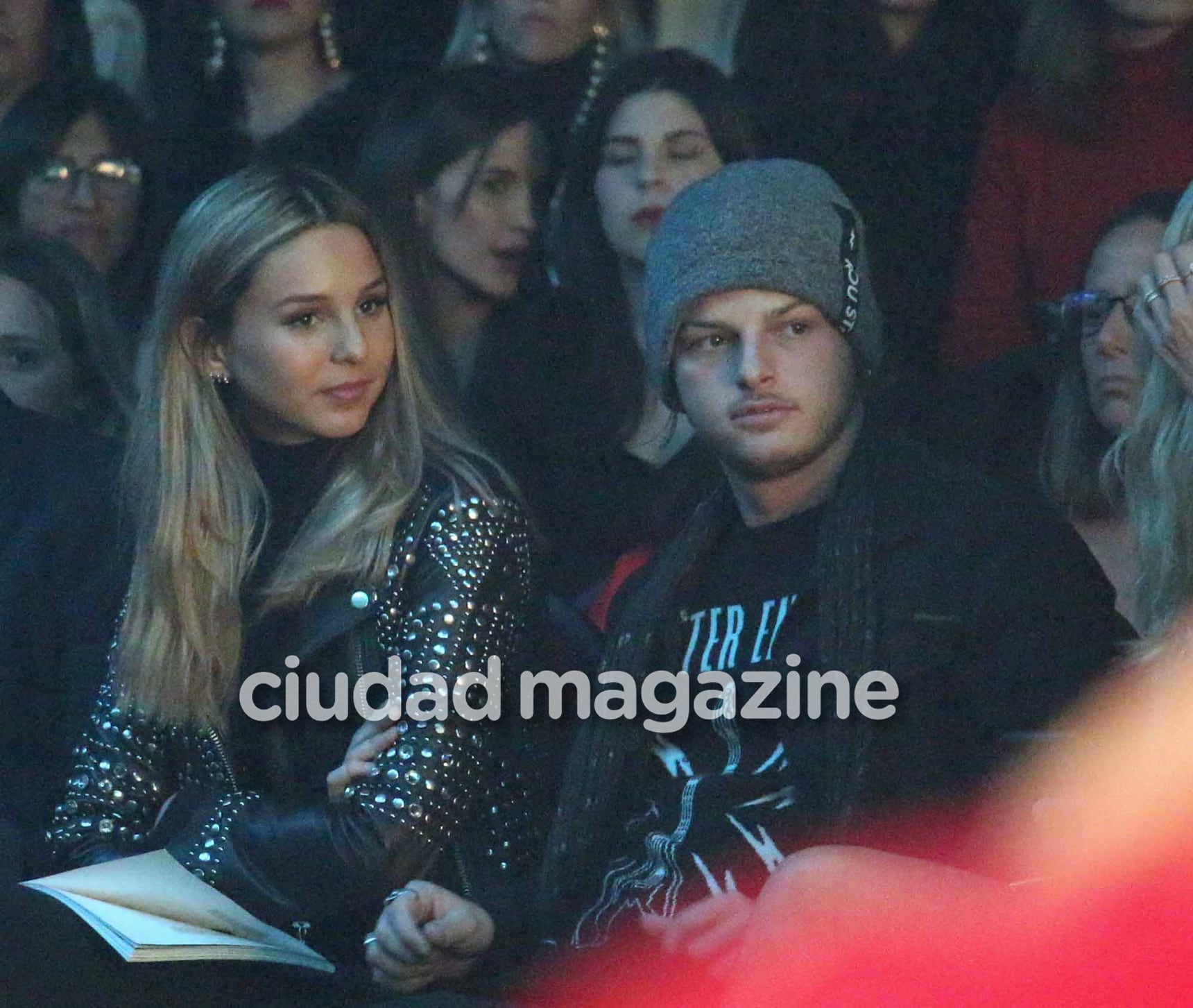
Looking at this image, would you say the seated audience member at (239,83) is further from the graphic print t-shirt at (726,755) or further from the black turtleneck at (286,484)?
the graphic print t-shirt at (726,755)

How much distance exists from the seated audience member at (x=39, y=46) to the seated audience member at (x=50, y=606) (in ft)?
4.01

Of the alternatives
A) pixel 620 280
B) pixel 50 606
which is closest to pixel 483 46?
pixel 620 280

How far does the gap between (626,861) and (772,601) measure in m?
0.36

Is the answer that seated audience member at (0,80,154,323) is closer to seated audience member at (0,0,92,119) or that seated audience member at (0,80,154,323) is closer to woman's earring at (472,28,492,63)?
seated audience member at (0,0,92,119)

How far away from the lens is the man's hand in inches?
89.4

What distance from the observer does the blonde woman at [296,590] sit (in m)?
2.55

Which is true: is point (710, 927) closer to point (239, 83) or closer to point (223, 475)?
point (223, 475)

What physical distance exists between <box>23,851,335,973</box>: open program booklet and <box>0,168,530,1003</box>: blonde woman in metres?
0.05

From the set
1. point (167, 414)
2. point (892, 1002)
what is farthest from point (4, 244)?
point (892, 1002)

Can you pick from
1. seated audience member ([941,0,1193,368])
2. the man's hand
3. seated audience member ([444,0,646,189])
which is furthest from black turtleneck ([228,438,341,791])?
seated audience member ([941,0,1193,368])

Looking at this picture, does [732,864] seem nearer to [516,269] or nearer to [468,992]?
[468,992]

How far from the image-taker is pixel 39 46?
13.8 feet

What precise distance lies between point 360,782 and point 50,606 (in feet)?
2.60

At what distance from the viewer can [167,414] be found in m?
2.91
